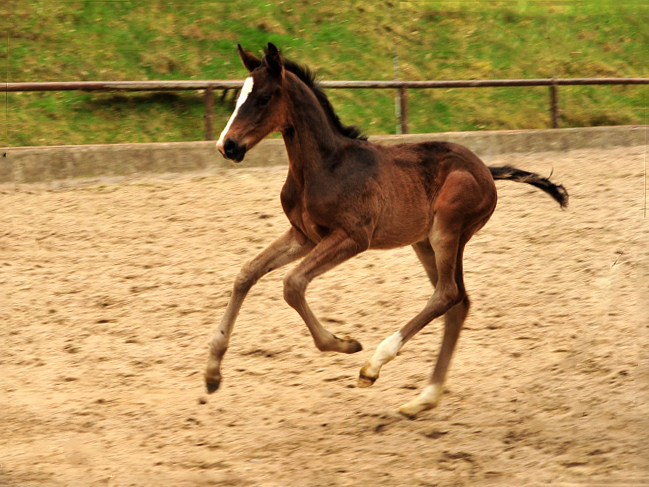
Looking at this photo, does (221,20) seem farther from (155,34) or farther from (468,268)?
(468,268)

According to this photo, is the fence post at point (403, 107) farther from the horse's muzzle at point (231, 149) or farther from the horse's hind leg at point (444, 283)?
the horse's muzzle at point (231, 149)

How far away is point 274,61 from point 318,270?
1.14 metres

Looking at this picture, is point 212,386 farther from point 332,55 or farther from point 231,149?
→ point 332,55

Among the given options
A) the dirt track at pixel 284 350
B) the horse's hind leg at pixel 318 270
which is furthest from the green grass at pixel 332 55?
the horse's hind leg at pixel 318 270

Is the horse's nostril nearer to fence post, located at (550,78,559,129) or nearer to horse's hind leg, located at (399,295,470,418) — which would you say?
horse's hind leg, located at (399,295,470,418)

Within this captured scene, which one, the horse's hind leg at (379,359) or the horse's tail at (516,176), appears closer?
the horse's hind leg at (379,359)

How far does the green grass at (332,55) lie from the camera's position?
11930 mm

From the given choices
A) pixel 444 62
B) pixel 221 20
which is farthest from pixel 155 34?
pixel 444 62

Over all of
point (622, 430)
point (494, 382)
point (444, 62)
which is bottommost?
point (444, 62)

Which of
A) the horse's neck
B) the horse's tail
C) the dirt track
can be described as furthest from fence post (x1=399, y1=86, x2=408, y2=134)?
the horse's neck

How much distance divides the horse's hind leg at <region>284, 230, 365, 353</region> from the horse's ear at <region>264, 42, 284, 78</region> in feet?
3.04

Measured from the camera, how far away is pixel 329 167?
4.32m

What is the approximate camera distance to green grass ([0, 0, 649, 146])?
39.1 ft

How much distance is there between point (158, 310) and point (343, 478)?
2.83m
